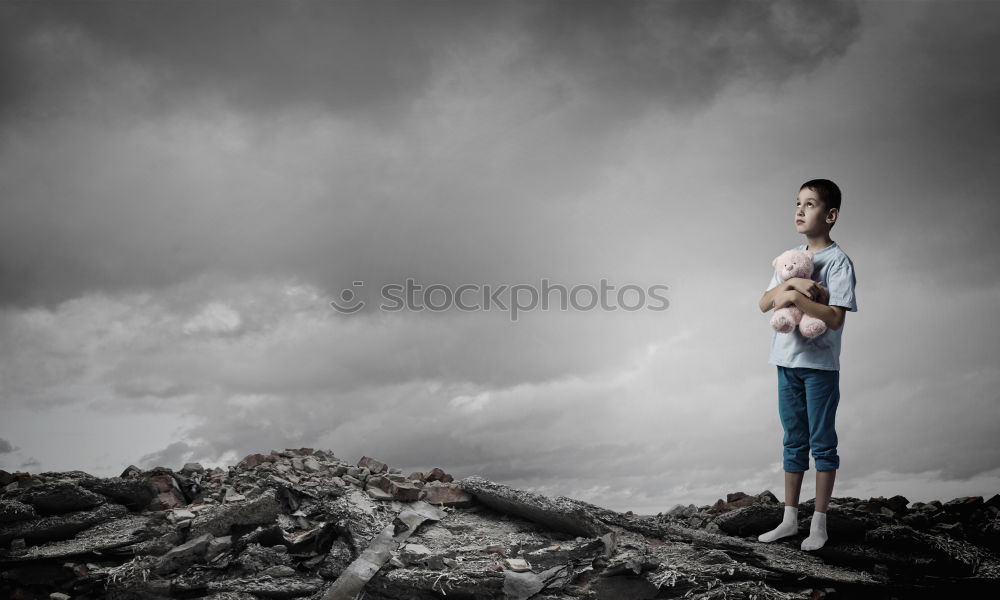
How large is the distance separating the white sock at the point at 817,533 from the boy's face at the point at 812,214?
8.34 ft

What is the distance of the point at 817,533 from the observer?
5508 millimetres

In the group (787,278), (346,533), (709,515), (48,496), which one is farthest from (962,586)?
(48,496)

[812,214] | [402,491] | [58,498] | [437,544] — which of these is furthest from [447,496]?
[812,214]

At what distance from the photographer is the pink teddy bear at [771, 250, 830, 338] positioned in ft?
17.3

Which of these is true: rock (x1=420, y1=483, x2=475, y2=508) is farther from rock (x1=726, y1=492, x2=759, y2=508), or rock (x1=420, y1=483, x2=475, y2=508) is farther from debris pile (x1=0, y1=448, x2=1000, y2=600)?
rock (x1=726, y1=492, x2=759, y2=508)

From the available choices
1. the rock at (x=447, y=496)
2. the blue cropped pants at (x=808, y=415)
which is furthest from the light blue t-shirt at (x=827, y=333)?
→ the rock at (x=447, y=496)

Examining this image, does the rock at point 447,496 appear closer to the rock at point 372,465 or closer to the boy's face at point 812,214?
the rock at point 372,465

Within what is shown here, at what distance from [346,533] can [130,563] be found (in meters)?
2.12

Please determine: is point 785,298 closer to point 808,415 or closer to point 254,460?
point 808,415

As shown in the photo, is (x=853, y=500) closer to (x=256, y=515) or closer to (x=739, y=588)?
(x=739, y=588)

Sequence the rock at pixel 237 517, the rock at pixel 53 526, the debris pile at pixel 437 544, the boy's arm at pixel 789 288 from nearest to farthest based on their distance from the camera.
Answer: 1. the debris pile at pixel 437 544
2. the boy's arm at pixel 789 288
3. the rock at pixel 237 517
4. the rock at pixel 53 526

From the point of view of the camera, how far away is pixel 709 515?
715cm

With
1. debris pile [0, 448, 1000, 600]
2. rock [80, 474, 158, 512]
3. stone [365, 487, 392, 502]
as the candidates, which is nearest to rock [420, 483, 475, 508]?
debris pile [0, 448, 1000, 600]

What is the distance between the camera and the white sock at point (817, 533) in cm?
551
